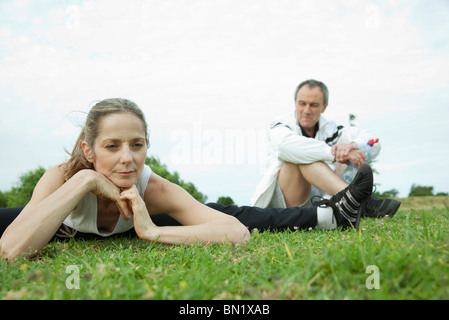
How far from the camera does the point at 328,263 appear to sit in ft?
5.98

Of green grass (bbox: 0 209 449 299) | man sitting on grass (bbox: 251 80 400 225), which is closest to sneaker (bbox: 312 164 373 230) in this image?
man sitting on grass (bbox: 251 80 400 225)

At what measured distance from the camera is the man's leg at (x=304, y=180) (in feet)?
17.6

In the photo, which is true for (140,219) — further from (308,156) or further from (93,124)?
(308,156)

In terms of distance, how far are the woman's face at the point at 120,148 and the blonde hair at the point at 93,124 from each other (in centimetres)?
7

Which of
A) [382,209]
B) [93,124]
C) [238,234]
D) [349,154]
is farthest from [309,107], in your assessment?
[93,124]

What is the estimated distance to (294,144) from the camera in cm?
560

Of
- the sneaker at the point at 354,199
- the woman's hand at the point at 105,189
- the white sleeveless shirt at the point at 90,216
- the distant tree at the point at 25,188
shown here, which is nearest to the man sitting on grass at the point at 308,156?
the sneaker at the point at 354,199

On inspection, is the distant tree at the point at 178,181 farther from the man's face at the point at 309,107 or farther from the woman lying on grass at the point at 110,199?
the woman lying on grass at the point at 110,199

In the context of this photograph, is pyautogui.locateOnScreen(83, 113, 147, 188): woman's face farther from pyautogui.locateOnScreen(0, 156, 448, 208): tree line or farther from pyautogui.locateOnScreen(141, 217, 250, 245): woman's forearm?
pyautogui.locateOnScreen(0, 156, 448, 208): tree line

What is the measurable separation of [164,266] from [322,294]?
3.67 feet

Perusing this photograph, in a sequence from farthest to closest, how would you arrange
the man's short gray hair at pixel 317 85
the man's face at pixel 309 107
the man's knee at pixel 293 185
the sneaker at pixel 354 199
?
the man's short gray hair at pixel 317 85
the man's face at pixel 309 107
the man's knee at pixel 293 185
the sneaker at pixel 354 199
